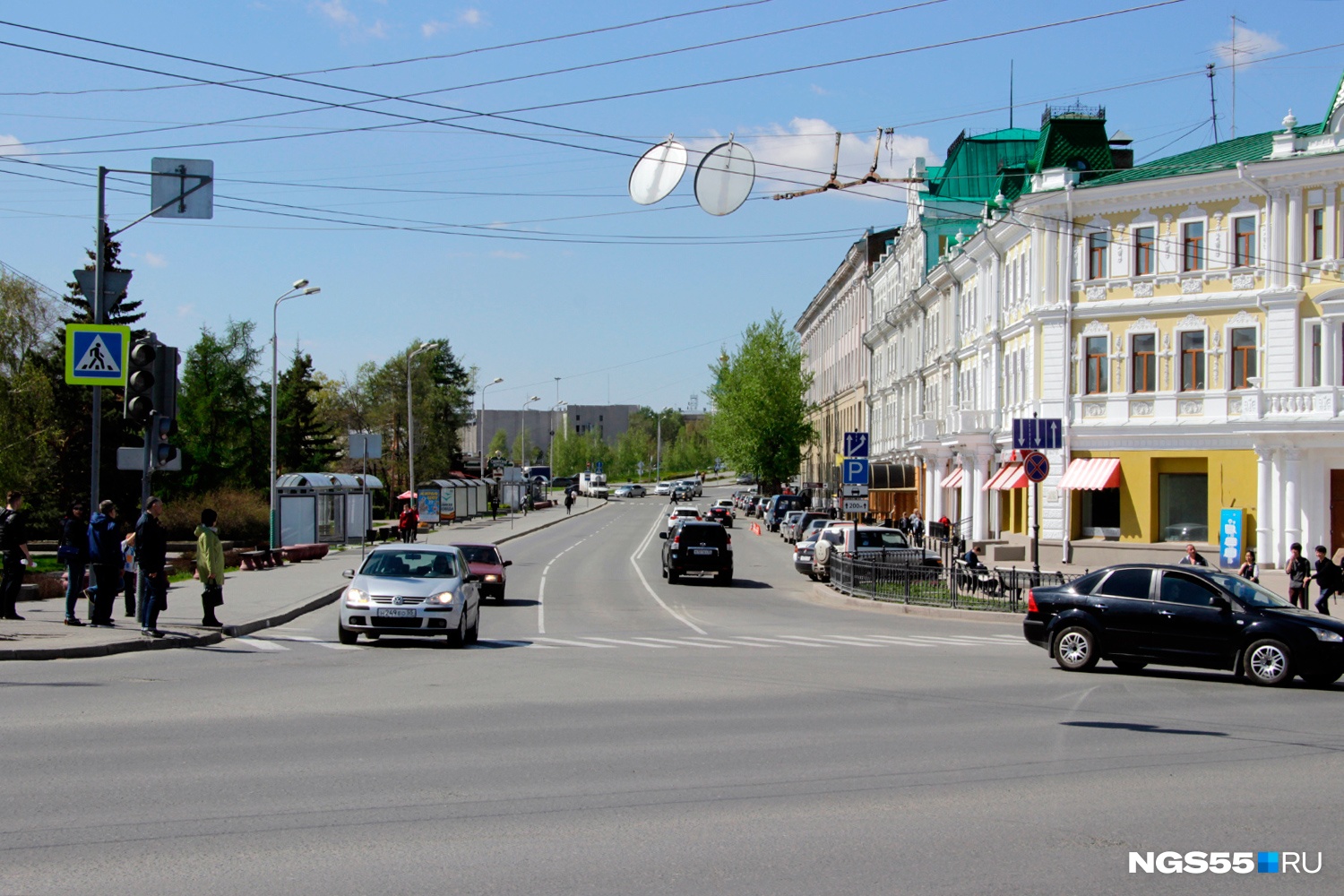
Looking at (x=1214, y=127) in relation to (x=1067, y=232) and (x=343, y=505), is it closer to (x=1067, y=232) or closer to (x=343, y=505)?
(x=1067, y=232)

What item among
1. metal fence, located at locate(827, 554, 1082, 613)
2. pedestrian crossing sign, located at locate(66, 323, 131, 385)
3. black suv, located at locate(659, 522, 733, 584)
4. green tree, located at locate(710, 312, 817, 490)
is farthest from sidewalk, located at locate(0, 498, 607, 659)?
green tree, located at locate(710, 312, 817, 490)

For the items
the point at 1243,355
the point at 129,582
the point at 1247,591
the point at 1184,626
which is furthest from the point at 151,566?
the point at 1243,355

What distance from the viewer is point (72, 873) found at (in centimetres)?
625

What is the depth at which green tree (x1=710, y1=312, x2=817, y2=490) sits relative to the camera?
10081cm

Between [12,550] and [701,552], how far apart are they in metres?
21.3

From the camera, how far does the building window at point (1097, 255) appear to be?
136 ft

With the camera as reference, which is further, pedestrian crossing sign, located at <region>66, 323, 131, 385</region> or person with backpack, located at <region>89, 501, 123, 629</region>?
pedestrian crossing sign, located at <region>66, 323, 131, 385</region>

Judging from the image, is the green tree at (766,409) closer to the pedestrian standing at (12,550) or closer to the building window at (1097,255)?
the building window at (1097,255)

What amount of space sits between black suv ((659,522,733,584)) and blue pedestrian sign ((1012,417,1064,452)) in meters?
8.63

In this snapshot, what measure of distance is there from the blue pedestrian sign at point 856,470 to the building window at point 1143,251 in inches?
601

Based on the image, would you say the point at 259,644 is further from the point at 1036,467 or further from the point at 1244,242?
the point at 1244,242

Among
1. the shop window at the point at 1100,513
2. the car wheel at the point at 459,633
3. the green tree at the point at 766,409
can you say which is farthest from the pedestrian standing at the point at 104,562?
the green tree at the point at 766,409

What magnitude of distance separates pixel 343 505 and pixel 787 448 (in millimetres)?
56552

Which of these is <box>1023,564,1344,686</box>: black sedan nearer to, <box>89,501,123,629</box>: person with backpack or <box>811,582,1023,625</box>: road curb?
<box>811,582,1023,625</box>: road curb
